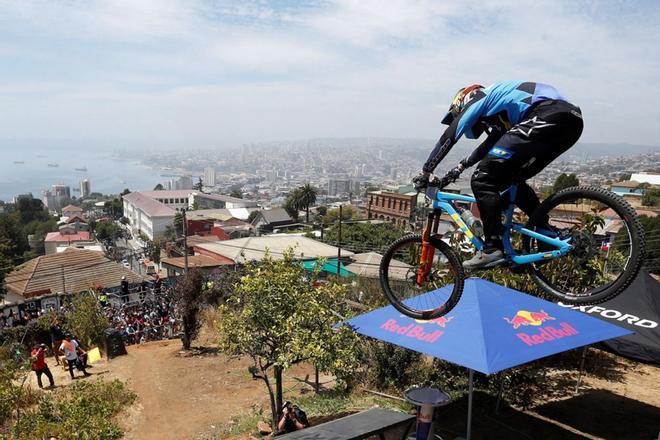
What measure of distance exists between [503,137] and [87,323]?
18.0 meters

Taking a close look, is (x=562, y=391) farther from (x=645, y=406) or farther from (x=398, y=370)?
(x=398, y=370)

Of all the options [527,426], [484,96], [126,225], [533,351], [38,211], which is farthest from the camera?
[126,225]

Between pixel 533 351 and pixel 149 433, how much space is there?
30.5 ft

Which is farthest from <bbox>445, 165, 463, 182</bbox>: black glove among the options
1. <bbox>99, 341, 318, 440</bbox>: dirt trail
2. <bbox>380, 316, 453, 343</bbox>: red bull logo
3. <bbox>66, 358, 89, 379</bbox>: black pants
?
<bbox>66, 358, 89, 379</bbox>: black pants

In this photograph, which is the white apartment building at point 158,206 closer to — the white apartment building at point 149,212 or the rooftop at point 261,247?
the white apartment building at point 149,212

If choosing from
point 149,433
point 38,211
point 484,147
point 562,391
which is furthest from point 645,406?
point 38,211

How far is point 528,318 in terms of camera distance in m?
7.55

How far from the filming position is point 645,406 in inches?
399

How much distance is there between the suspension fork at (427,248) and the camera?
4.79 metres

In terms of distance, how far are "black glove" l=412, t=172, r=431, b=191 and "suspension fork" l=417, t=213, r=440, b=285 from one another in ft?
1.00

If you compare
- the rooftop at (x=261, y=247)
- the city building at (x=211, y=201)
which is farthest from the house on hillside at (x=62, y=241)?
the city building at (x=211, y=201)

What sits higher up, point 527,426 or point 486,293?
point 486,293

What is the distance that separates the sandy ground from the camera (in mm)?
9094

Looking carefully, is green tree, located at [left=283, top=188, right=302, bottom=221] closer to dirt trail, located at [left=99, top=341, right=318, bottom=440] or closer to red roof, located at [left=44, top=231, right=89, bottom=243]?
red roof, located at [left=44, top=231, right=89, bottom=243]
